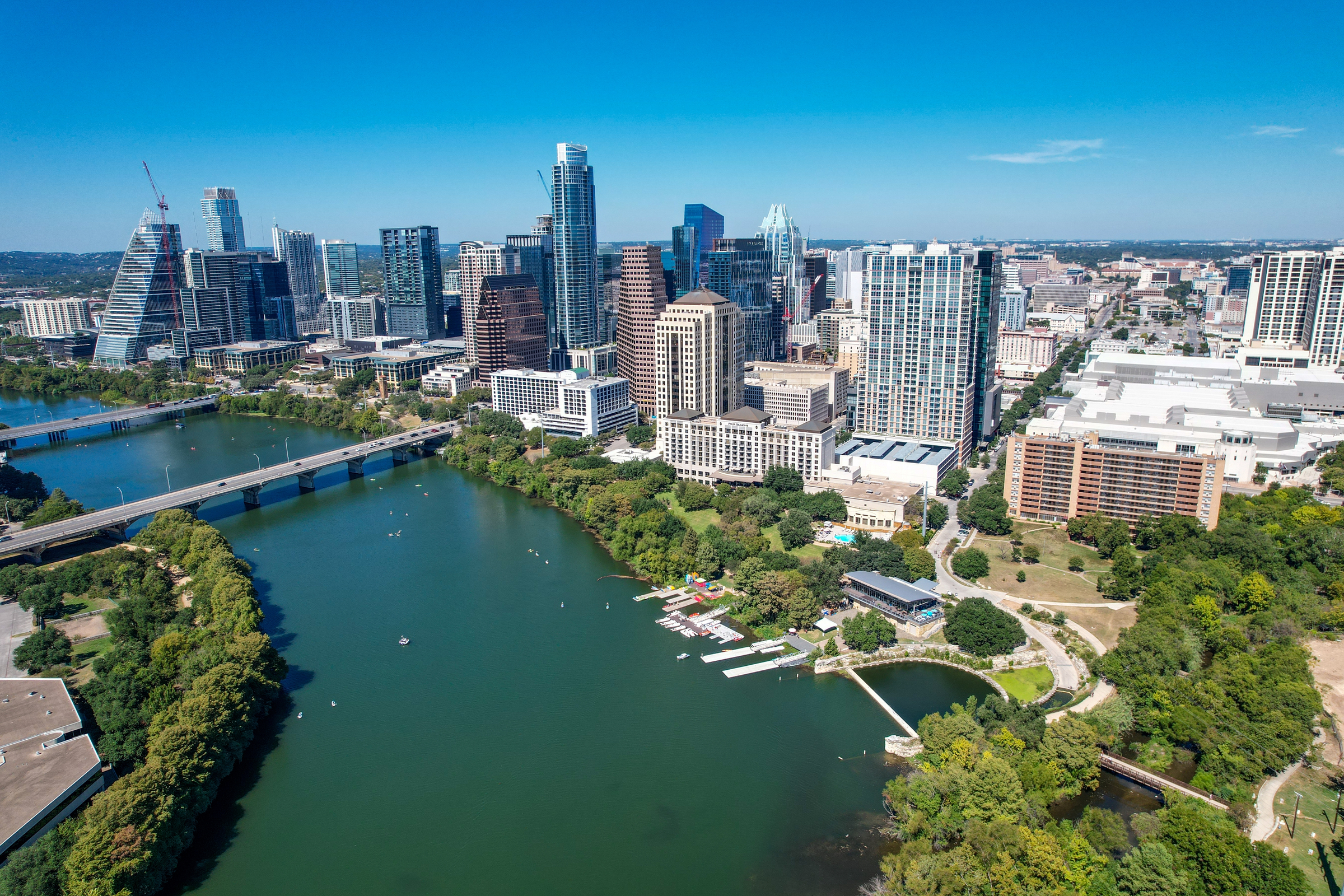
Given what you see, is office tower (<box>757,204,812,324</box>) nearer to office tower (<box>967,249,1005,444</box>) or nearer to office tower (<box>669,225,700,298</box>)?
office tower (<box>669,225,700,298</box>)

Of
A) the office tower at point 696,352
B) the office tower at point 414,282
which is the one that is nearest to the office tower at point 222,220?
the office tower at point 414,282

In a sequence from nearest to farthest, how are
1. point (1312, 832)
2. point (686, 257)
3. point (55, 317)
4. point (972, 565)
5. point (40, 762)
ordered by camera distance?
1. point (1312, 832)
2. point (40, 762)
3. point (972, 565)
4. point (55, 317)
5. point (686, 257)

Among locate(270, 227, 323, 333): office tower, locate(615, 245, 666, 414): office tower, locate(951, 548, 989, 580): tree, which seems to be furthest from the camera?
locate(270, 227, 323, 333): office tower

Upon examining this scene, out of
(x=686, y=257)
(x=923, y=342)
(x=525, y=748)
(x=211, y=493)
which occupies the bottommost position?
(x=525, y=748)

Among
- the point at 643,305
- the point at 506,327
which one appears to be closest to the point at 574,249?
the point at 506,327

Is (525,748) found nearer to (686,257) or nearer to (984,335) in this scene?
(984,335)

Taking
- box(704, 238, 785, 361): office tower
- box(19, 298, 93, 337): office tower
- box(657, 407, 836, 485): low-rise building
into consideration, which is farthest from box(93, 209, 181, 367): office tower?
box(657, 407, 836, 485): low-rise building
